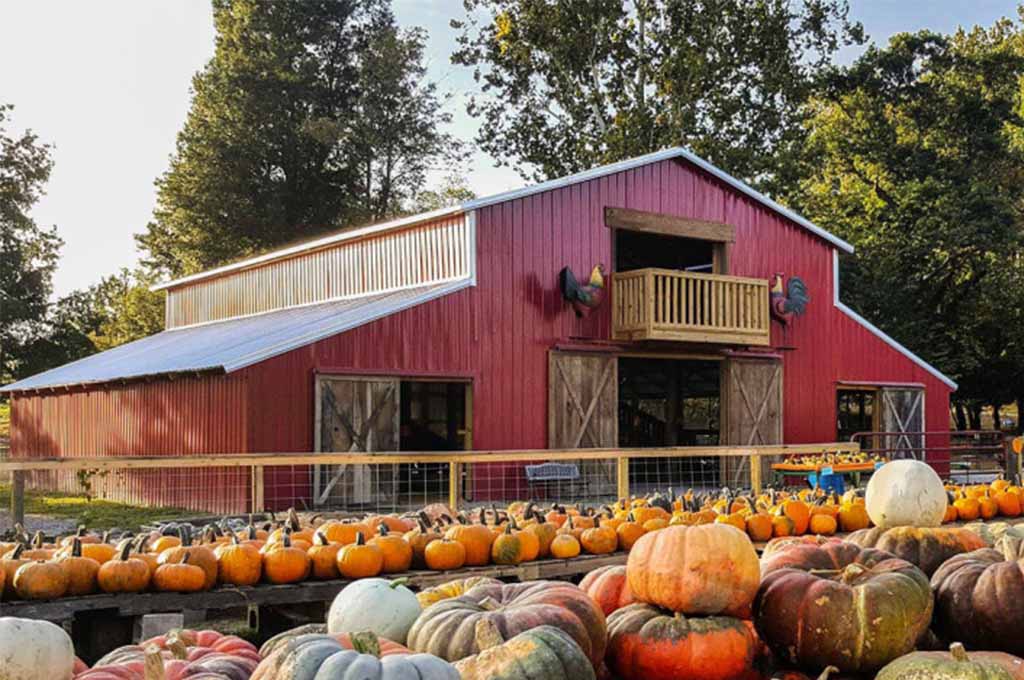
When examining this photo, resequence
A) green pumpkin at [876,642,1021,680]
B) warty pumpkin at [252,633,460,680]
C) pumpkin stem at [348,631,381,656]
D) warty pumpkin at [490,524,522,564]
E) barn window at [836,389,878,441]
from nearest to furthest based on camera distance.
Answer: warty pumpkin at [252,633,460,680] < pumpkin stem at [348,631,381,656] < green pumpkin at [876,642,1021,680] < warty pumpkin at [490,524,522,564] < barn window at [836,389,878,441]

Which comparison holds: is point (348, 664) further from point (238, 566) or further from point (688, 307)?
point (688, 307)

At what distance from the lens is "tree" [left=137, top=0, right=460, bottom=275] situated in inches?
1727

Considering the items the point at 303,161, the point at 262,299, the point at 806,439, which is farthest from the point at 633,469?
the point at 303,161

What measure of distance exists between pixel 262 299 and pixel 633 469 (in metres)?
9.36

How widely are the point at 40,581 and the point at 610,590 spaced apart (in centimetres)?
380

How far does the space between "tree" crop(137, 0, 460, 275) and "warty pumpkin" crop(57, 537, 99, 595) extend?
1493 inches

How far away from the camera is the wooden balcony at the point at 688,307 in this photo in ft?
63.6

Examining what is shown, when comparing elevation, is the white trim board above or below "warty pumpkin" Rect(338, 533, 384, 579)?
above

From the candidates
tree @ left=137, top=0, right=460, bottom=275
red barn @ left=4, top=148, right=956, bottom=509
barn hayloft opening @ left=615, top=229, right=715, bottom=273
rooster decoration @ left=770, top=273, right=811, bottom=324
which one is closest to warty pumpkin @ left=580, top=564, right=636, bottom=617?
red barn @ left=4, top=148, right=956, bottom=509

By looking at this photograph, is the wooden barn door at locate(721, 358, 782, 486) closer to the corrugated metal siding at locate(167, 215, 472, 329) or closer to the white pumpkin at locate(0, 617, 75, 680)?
the corrugated metal siding at locate(167, 215, 472, 329)

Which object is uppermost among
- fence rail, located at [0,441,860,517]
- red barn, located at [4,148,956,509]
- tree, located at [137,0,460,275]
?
tree, located at [137,0,460,275]

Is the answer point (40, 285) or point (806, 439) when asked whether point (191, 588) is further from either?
point (40, 285)

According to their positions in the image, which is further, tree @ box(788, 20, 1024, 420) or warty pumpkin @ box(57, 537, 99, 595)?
tree @ box(788, 20, 1024, 420)

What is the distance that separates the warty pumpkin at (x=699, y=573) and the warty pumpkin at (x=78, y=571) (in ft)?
13.1
